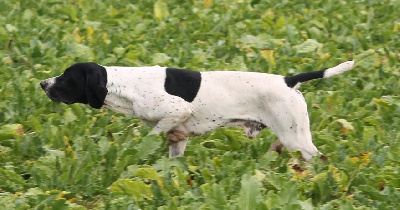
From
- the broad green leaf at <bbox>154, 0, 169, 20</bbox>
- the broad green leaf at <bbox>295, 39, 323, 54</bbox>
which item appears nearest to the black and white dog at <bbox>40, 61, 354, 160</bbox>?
the broad green leaf at <bbox>295, 39, 323, 54</bbox>

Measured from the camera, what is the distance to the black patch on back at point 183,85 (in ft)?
22.3

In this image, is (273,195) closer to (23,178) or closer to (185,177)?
(185,177)

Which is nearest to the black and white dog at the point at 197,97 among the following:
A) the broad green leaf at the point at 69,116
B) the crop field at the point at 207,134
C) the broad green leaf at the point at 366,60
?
the crop field at the point at 207,134

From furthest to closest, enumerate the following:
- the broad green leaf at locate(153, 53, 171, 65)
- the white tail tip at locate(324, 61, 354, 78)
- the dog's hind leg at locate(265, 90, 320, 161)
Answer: the broad green leaf at locate(153, 53, 171, 65) < the white tail tip at locate(324, 61, 354, 78) < the dog's hind leg at locate(265, 90, 320, 161)

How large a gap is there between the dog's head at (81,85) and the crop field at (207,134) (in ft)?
1.08

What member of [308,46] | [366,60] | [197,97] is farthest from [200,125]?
[308,46]

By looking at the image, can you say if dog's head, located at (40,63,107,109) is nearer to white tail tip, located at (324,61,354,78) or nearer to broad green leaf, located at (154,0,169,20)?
white tail tip, located at (324,61,354,78)

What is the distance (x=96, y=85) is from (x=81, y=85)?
0.44 ft

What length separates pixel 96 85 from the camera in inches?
265

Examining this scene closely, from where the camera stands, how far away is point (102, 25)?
430 inches

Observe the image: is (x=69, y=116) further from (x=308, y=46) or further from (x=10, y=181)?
(x=308, y=46)

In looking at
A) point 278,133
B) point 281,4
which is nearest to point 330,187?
point 278,133

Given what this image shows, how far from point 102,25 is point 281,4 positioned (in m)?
2.36

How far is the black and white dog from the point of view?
22.1 feet
